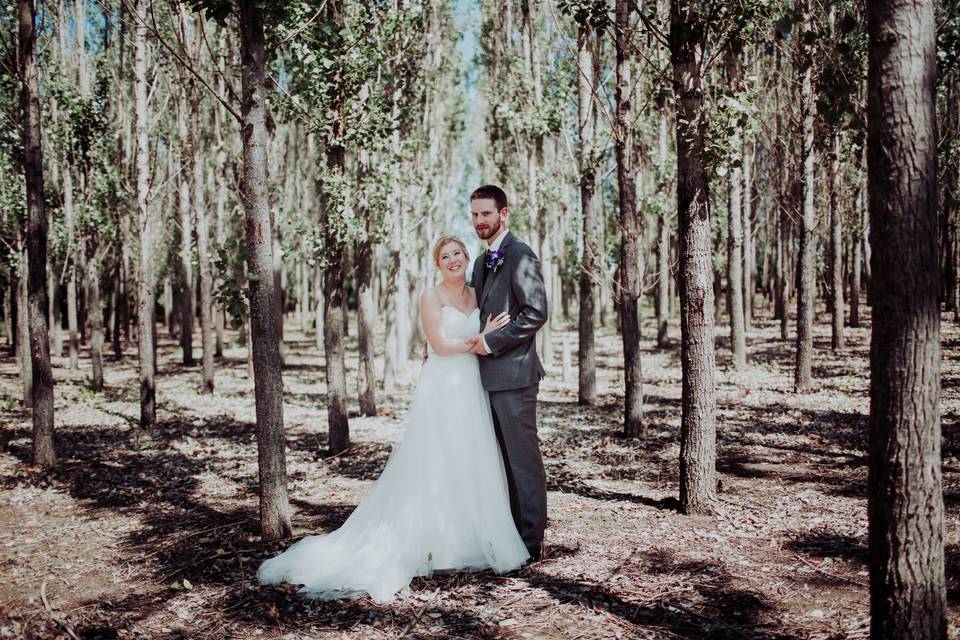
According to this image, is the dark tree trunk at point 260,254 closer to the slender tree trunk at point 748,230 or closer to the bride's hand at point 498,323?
the bride's hand at point 498,323

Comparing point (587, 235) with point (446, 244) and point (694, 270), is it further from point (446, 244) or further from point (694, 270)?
point (446, 244)

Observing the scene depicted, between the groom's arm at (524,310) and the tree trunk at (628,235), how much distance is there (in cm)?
434

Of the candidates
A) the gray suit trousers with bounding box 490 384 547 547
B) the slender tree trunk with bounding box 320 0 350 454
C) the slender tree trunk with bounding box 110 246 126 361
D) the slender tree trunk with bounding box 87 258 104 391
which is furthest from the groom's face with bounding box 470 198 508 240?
the slender tree trunk with bounding box 110 246 126 361

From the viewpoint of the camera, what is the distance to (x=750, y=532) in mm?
5289

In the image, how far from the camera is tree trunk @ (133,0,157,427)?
1145cm

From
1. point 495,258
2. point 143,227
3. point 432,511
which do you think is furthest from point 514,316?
point 143,227

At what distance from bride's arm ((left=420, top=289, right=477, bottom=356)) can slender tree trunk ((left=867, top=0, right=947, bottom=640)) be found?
Result: 109 inches

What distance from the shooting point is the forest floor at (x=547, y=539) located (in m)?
3.96

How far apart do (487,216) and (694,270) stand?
190cm

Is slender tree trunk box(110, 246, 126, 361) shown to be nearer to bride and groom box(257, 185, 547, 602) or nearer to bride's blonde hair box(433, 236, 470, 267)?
bride's blonde hair box(433, 236, 470, 267)

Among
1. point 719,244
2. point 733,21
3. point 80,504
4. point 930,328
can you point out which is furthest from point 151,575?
point 719,244

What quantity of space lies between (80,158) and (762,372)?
17.0m

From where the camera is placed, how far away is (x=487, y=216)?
4977mm

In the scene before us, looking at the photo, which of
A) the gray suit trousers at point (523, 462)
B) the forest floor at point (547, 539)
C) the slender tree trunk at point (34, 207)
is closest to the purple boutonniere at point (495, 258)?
the gray suit trousers at point (523, 462)
